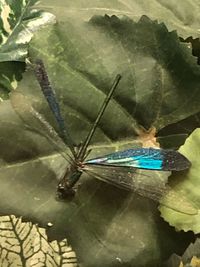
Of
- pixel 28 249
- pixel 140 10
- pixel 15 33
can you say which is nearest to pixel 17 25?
pixel 15 33

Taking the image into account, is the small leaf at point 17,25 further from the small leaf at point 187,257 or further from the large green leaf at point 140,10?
the small leaf at point 187,257

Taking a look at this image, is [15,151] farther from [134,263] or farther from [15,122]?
[134,263]

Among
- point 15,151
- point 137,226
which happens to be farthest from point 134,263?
point 15,151

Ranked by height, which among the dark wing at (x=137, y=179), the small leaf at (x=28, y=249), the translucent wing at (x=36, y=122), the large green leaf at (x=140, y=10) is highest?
the large green leaf at (x=140, y=10)

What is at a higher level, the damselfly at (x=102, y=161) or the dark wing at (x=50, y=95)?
the dark wing at (x=50, y=95)

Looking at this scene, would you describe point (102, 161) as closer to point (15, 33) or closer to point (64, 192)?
point (64, 192)

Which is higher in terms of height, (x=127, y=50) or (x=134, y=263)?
(x=127, y=50)

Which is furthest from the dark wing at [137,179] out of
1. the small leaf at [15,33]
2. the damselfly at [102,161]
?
the small leaf at [15,33]
